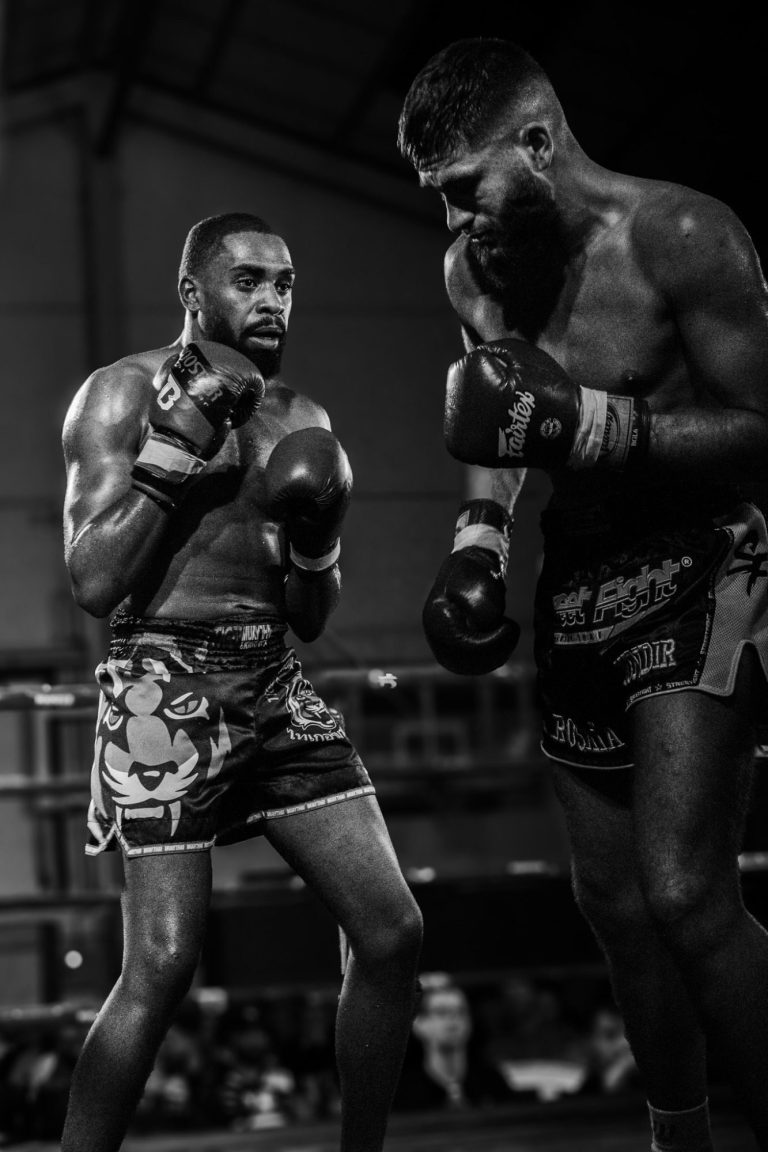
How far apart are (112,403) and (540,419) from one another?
691 millimetres

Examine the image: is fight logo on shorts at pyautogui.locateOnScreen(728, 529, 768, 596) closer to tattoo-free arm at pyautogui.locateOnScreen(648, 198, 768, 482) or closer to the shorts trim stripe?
tattoo-free arm at pyautogui.locateOnScreen(648, 198, 768, 482)

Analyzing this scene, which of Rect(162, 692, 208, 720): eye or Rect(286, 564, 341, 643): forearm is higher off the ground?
Rect(286, 564, 341, 643): forearm

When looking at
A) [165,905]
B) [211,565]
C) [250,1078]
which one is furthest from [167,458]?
[250,1078]

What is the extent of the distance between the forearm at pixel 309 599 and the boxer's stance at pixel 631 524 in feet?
0.90

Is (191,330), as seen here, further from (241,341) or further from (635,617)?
(635,617)

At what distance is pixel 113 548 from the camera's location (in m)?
1.88

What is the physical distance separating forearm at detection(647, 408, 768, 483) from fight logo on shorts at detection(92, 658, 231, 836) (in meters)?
0.76

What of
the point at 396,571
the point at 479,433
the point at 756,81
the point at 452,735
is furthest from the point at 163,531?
the point at 452,735

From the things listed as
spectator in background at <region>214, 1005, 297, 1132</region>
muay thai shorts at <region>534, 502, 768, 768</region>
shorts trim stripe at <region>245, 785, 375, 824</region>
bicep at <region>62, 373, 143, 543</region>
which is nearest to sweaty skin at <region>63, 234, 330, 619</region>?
bicep at <region>62, 373, 143, 543</region>

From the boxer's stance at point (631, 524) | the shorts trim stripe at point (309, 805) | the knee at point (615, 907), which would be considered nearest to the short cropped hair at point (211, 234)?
the boxer's stance at point (631, 524)

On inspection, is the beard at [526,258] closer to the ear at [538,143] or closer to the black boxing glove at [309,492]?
the ear at [538,143]

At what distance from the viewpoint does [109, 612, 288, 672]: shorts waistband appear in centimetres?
201

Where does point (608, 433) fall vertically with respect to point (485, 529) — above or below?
above

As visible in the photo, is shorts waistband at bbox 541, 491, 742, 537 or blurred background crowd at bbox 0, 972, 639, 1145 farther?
blurred background crowd at bbox 0, 972, 639, 1145
